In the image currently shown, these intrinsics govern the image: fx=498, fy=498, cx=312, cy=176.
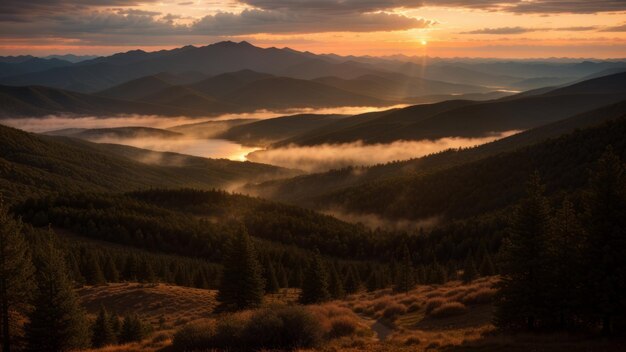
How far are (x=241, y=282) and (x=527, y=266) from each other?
25106 millimetres

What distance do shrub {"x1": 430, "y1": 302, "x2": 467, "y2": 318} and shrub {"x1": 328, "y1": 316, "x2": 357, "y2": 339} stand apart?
8882 millimetres

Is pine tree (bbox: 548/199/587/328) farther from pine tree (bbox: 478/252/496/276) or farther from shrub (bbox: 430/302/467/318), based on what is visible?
pine tree (bbox: 478/252/496/276)

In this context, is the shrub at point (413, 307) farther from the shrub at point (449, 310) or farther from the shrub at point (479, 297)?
the shrub at point (479, 297)

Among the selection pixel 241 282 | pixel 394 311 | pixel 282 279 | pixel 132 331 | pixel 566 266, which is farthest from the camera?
pixel 282 279

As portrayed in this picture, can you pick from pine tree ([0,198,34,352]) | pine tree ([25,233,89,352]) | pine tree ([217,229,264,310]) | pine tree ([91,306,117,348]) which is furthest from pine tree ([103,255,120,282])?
pine tree ([25,233,89,352])

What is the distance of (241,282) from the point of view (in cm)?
4406

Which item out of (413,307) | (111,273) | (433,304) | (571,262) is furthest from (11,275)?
(111,273)

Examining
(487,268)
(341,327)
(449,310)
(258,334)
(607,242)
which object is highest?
(607,242)

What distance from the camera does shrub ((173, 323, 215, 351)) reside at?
2462 centimetres

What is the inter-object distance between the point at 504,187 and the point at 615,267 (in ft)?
399

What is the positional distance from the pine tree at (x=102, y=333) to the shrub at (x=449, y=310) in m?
24.7

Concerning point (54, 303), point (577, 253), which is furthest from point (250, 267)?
point (577, 253)

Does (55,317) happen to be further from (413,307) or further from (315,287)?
(315,287)

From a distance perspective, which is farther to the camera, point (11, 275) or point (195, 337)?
point (11, 275)
